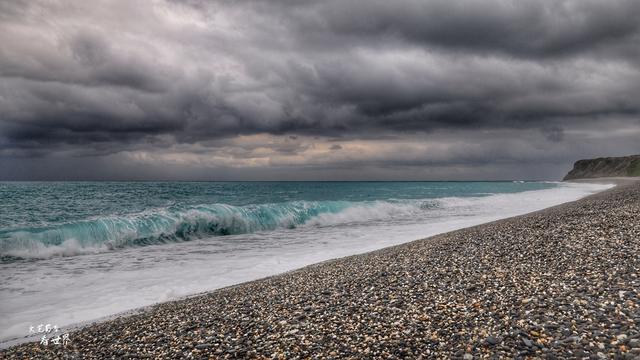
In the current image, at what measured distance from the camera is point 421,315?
6.29 meters

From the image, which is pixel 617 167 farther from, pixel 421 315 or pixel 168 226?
pixel 421 315

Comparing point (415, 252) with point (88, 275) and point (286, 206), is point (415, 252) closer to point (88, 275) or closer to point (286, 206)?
point (88, 275)

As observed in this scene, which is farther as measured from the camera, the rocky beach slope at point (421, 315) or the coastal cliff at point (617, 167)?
the coastal cliff at point (617, 167)

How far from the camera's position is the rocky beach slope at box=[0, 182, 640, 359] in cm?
525

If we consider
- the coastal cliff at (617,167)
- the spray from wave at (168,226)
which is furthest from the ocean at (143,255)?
the coastal cliff at (617,167)

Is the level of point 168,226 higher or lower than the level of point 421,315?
lower

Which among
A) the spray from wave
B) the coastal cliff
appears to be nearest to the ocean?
the spray from wave

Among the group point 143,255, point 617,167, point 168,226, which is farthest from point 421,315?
point 617,167

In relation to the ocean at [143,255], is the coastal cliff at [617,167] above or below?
above

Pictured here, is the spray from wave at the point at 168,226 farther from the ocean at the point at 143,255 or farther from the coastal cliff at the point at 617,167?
the coastal cliff at the point at 617,167

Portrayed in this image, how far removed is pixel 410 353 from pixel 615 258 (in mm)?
5785

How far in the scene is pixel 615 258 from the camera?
8227mm

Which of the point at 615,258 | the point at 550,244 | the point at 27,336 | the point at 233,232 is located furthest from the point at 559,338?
the point at 233,232

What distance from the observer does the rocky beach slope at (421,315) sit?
5.25 metres
